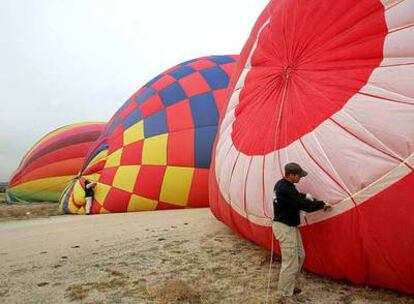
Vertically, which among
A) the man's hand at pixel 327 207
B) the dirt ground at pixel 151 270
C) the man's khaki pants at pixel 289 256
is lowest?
the dirt ground at pixel 151 270

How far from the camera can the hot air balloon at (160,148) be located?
25.0 ft

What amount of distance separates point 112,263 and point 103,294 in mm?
823

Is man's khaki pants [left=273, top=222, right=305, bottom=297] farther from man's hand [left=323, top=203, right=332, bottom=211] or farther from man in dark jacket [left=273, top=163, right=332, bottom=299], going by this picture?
man's hand [left=323, top=203, right=332, bottom=211]

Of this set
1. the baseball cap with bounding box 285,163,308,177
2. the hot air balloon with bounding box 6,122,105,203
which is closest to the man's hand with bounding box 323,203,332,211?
the baseball cap with bounding box 285,163,308,177

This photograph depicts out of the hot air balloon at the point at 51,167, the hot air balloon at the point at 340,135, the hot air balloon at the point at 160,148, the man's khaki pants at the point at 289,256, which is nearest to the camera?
the hot air balloon at the point at 340,135

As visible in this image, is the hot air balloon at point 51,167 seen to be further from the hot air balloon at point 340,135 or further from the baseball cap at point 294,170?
the baseball cap at point 294,170

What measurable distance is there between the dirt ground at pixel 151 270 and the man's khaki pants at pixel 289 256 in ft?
0.33

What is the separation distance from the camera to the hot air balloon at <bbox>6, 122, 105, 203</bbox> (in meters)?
13.7

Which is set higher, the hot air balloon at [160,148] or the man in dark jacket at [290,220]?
the hot air balloon at [160,148]

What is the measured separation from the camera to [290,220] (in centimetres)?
304

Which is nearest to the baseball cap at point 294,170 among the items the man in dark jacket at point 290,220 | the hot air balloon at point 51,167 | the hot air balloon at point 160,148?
the man in dark jacket at point 290,220

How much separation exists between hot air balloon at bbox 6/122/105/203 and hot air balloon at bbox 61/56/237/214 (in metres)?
4.80

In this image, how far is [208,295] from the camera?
9.61 feet

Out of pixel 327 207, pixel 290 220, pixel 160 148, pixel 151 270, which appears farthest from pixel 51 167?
pixel 327 207
